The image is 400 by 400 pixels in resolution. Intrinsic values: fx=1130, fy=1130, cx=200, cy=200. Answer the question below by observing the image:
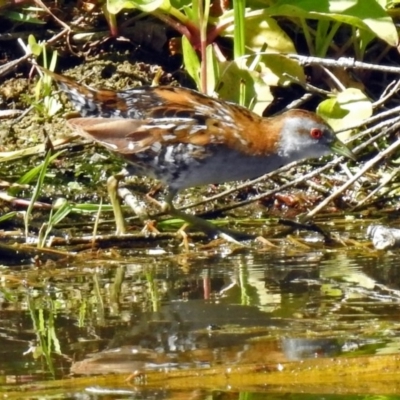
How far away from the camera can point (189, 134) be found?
561 cm

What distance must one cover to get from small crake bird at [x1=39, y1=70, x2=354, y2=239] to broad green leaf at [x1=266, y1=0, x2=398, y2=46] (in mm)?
695

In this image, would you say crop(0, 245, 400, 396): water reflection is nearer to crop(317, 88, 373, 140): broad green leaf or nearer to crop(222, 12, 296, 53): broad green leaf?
crop(317, 88, 373, 140): broad green leaf

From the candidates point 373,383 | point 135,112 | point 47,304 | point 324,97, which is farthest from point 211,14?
point 373,383

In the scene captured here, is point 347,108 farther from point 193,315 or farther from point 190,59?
point 193,315

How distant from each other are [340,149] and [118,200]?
1.18 meters

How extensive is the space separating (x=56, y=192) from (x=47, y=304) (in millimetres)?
1959

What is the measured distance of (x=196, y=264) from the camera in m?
5.09

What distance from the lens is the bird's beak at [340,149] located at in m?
5.84

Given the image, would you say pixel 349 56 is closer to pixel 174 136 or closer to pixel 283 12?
pixel 283 12

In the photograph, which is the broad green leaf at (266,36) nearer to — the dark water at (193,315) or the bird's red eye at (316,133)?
the bird's red eye at (316,133)

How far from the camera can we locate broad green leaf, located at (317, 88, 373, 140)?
6.19 metres

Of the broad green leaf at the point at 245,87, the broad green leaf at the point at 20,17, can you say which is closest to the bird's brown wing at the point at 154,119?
the broad green leaf at the point at 245,87

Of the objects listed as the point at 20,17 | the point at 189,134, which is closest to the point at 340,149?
the point at 189,134

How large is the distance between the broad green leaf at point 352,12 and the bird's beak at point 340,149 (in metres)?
0.73
